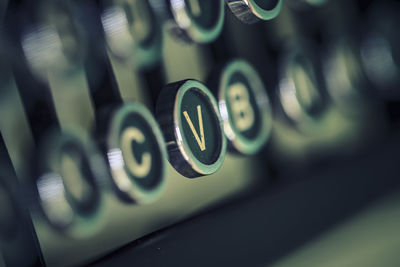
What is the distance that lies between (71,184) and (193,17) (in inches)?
11.5

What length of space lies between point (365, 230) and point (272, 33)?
0.39m

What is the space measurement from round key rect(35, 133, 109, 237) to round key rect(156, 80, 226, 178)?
10 centimetres

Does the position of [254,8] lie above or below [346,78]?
above

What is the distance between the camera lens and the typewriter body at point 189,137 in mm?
575

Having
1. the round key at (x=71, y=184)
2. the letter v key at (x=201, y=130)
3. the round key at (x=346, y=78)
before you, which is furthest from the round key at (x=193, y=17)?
the round key at (x=346, y=78)

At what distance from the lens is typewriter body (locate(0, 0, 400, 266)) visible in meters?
0.58

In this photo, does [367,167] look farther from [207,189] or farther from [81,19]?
[81,19]

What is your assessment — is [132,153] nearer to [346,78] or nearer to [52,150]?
[52,150]

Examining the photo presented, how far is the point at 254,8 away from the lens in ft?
2.39

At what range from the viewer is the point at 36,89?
594mm

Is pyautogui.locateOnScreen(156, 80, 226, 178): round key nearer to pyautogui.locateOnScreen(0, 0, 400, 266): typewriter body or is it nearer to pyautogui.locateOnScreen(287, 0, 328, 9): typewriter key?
pyautogui.locateOnScreen(0, 0, 400, 266): typewriter body

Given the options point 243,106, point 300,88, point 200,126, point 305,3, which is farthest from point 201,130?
point 305,3

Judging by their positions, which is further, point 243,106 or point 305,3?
point 305,3

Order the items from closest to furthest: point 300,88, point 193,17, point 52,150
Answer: point 52,150, point 193,17, point 300,88
